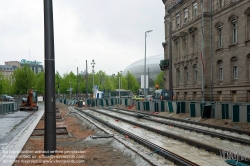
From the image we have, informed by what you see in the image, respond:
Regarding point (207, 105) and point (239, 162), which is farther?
point (207, 105)

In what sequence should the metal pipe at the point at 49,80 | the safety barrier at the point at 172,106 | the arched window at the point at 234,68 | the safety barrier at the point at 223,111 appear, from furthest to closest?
the arched window at the point at 234,68
the safety barrier at the point at 172,106
the safety barrier at the point at 223,111
the metal pipe at the point at 49,80

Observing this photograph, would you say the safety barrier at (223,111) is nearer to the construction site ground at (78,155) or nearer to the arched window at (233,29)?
the construction site ground at (78,155)

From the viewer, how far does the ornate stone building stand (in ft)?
108

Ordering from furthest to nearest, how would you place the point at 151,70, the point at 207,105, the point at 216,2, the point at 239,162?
the point at 151,70, the point at 216,2, the point at 207,105, the point at 239,162

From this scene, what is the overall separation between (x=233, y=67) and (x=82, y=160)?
29380mm

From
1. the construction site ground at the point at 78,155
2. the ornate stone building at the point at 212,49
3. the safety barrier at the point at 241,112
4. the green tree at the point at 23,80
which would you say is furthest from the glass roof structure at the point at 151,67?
the construction site ground at the point at 78,155

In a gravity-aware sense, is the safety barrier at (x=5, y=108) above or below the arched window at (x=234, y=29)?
below

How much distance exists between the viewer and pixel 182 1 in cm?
4697

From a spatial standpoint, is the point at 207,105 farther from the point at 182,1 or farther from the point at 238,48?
the point at 182,1

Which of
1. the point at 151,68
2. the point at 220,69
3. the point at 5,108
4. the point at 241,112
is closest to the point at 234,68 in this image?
the point at 220,69

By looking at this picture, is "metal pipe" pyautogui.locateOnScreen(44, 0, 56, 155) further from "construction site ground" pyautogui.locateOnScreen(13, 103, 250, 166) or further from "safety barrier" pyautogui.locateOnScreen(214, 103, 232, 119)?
"safety barrier" pyautogui.locateOnScreen(214, 103, 232, 119)

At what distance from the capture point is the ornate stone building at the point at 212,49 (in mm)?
32812

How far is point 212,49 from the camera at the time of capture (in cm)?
3984

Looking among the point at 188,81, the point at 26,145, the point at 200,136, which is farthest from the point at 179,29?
the point at 26,145
